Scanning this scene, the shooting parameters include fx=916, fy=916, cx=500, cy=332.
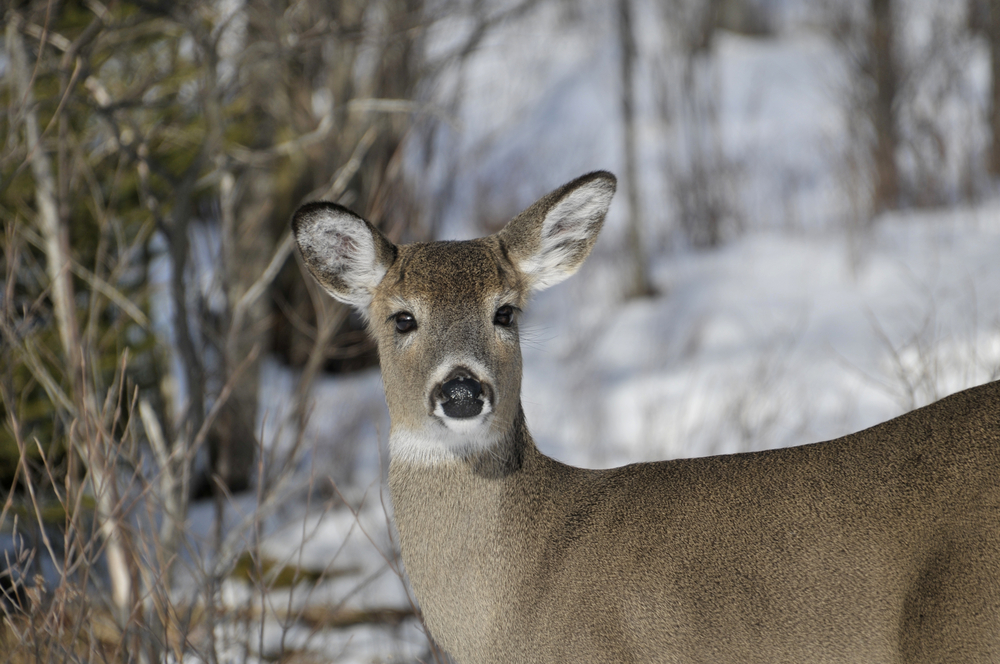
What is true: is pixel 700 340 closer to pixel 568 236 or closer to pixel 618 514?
pixel 568 236

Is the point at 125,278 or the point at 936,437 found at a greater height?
the point at 125,278

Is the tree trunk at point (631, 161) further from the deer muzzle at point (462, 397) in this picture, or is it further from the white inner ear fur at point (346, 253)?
the deer muzzle at point (462, 397)

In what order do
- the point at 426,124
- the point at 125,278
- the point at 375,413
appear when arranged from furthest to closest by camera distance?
1. the point at 426,124
2. the point at 375,413
3. the point at 125,278

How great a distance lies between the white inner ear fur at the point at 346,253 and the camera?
2744 mm

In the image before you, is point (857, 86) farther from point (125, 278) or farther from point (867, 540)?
point (867, 540)

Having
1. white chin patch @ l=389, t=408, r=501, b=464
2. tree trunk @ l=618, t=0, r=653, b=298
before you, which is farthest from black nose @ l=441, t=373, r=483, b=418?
tree trunk @ l=618, t=0, r=653, b=298

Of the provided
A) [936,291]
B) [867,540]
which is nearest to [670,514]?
[867,540]

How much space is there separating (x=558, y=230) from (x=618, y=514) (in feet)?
2.98

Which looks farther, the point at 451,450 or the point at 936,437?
the point at 451,450

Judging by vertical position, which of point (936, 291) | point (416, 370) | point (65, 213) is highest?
point (65, 213)

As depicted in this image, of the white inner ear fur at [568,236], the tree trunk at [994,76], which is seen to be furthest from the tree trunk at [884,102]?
the white inner ear fur at [568,236]

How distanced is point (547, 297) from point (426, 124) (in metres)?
4.01

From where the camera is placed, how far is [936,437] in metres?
2.21

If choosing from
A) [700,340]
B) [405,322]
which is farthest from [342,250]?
[700,340]
